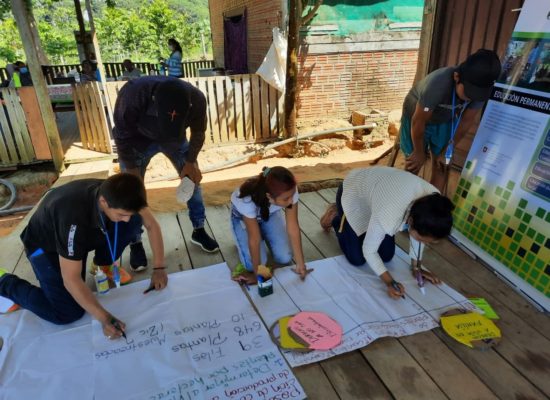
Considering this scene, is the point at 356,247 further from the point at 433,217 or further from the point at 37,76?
the point at 37,76

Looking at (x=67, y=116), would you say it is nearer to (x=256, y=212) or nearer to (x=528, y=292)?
(x=256, y=212)

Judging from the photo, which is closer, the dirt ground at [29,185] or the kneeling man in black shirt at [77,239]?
the kneeling man in black shirt at [77,239]

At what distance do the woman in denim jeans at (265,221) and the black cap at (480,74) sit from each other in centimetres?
131

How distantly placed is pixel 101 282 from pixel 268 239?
1030mm

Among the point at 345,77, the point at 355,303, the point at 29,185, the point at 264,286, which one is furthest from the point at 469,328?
the point at 345,77

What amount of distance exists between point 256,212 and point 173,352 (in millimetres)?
833

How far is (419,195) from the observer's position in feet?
6.04

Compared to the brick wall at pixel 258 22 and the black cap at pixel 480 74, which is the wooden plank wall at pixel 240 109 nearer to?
the brick wall at pixel 258 22

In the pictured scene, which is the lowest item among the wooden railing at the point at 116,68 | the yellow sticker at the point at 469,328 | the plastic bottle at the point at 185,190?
the yellow sticker at the point at 469,328

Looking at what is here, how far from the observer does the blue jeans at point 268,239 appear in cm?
235

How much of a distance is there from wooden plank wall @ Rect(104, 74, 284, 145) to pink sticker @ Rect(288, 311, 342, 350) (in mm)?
4851

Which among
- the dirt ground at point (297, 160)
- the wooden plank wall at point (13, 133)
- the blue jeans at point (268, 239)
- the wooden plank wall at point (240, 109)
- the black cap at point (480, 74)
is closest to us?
the black cap at point (480, 74)

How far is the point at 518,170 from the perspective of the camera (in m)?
2.30

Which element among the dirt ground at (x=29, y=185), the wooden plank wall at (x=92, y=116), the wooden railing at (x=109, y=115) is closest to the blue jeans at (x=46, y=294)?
the dirt ground at (x=29, y=185)
